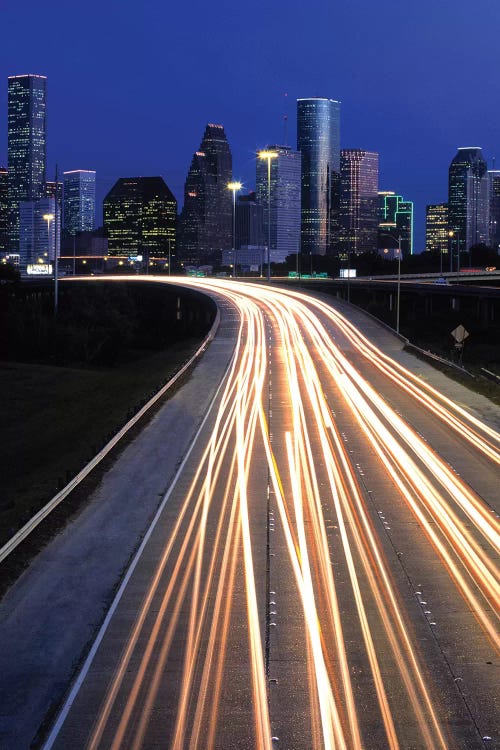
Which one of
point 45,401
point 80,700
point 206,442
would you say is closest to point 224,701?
point 80,700

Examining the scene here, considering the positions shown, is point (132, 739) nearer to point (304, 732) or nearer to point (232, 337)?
point (304, 732)

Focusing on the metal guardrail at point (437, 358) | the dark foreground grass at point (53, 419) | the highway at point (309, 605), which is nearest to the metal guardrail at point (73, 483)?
the dark foreground grass at point (53, 419)

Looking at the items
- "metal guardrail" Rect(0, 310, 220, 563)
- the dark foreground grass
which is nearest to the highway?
"metal guardrail" Rect(0, 310, 220, 563)

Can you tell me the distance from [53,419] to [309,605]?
28542 mm

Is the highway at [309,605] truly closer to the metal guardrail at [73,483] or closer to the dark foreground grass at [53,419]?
the metal guardrail at [73,483]

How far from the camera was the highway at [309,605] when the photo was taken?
1035 cm

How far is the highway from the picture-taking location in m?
10.4

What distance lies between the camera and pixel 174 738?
32.7 feet

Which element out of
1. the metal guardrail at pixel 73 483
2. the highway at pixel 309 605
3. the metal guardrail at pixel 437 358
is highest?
the metal guardrail at pixel 437 358

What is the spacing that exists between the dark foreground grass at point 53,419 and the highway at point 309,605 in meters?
3.73

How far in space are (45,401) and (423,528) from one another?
31.7m

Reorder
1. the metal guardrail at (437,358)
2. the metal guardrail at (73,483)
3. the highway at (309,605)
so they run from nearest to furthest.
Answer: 1. the highway at (309,605)
2. the metal guardrail at (73,483)
3. the metal guardrail at (437,358)

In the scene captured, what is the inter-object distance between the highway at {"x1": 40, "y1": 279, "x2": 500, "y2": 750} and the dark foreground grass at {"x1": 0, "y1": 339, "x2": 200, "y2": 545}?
12.2ft

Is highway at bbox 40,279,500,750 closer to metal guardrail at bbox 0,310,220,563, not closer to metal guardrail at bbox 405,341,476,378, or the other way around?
metal guardrail at bbox 0,310,220,563
